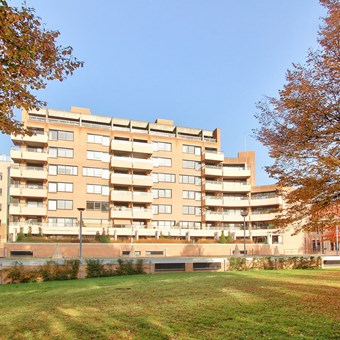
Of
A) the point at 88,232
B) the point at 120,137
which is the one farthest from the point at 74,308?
Result: the point at 120,137

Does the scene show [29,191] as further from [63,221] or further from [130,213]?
[130,213]

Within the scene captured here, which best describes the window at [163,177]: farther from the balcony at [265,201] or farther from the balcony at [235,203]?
the balcony at [265,201]

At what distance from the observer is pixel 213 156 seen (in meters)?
66.7

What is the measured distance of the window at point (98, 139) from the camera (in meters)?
59.2

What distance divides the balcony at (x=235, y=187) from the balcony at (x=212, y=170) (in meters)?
2.29

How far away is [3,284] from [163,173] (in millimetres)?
44686

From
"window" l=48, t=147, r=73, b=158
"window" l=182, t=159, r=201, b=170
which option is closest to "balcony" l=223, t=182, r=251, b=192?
"window" l=182, t=159, r=201, b=170

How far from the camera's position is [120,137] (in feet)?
203

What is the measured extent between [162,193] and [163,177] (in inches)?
109

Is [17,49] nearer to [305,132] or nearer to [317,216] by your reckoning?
[305,132]

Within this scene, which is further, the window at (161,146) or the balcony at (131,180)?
the window at (161,146)

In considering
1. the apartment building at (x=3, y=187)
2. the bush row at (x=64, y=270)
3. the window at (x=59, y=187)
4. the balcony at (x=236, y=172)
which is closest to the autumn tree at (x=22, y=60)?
the bush row at (x=64, y=270)

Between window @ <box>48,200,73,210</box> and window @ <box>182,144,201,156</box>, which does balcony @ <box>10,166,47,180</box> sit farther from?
window @ <box>182,144,201,156</box>

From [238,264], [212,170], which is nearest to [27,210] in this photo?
[212,170]
